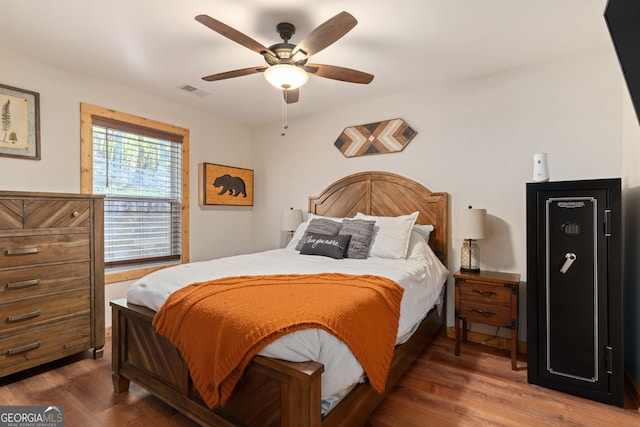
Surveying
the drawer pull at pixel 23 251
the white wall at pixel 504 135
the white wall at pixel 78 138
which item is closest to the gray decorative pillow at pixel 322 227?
the white wall at pixel 504 135

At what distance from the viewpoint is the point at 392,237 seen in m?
2.88

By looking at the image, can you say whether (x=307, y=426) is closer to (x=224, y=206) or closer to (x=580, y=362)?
(x=580, y=362)

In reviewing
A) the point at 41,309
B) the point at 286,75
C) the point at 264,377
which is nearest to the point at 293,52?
the point at 286,75

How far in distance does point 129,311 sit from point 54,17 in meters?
1.99

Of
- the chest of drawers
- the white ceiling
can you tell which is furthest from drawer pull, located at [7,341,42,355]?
the white ceiling

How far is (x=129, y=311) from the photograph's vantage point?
1.96 m

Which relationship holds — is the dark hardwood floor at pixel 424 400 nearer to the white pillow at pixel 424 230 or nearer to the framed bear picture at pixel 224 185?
the white pillow at pixel 424 230

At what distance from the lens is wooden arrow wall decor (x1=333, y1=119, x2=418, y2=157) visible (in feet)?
11.2

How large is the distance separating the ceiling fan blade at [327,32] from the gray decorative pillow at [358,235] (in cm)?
157

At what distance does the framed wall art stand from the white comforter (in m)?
1.67

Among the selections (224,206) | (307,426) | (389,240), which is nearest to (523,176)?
(389,240)

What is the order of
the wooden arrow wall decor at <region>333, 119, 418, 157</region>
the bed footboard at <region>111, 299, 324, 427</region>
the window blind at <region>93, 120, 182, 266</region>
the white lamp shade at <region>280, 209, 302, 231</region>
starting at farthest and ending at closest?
1. the white lamp shade at <region>280, 209, 302, 231</region>
2. the wooden arrow wall decor at <region>333, 119, 418, 157</region>
3. the window blind at <region>93, 120, 182, 266</region>
4. the bed footboard at <region>111, 299, 324, 427</region>

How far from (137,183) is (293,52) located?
2.36 meters

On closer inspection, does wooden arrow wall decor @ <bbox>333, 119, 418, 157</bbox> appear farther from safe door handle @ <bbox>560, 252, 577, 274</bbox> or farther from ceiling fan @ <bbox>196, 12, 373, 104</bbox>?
safe door handle @ <bbox>560, 252, 577, 274</bbox>
